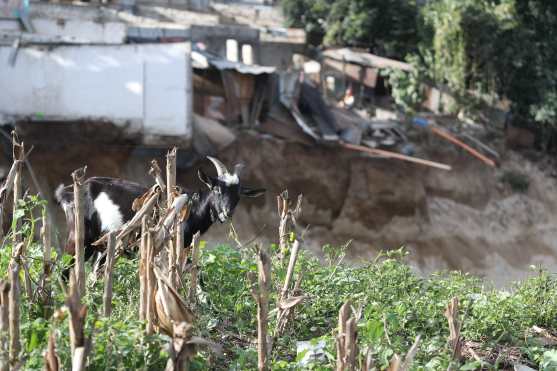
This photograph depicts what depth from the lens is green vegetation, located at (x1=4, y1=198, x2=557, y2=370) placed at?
124 inches

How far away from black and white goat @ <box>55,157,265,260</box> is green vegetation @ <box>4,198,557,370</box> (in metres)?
0.92

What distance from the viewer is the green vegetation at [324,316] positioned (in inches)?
124

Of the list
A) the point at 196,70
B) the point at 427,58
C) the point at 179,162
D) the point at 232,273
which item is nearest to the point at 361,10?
the point at 427,58

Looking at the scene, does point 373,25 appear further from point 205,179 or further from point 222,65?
point 205,179

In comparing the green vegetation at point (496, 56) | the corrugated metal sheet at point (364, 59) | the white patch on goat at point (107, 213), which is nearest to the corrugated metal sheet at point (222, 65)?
the green vegetation at point (496, 56)

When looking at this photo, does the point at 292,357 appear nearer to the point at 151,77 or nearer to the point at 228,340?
the point at 228,340

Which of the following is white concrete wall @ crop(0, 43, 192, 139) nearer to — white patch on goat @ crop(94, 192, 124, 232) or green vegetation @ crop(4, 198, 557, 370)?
white patch on goat @ crop(94, 192, 124, 232)

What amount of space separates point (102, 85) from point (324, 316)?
980cm

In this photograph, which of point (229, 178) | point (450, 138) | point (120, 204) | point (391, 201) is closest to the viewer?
point (120, 204)

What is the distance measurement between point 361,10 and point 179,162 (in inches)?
400

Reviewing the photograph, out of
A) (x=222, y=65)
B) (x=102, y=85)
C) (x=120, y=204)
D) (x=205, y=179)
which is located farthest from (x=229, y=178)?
(x=222, y=65)

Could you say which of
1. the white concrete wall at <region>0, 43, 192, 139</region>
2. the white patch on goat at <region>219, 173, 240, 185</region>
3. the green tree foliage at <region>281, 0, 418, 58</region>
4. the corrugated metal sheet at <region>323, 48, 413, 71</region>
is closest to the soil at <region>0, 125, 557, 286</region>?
the white concrete wall at <region>0, 43, 192, 139</region>

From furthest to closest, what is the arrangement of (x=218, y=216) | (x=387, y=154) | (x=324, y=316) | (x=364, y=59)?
(x=364, y=59) → (x=387, y=154) → (x=218, y=216) → (x=324, y=316)

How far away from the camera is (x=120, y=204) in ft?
19.0
